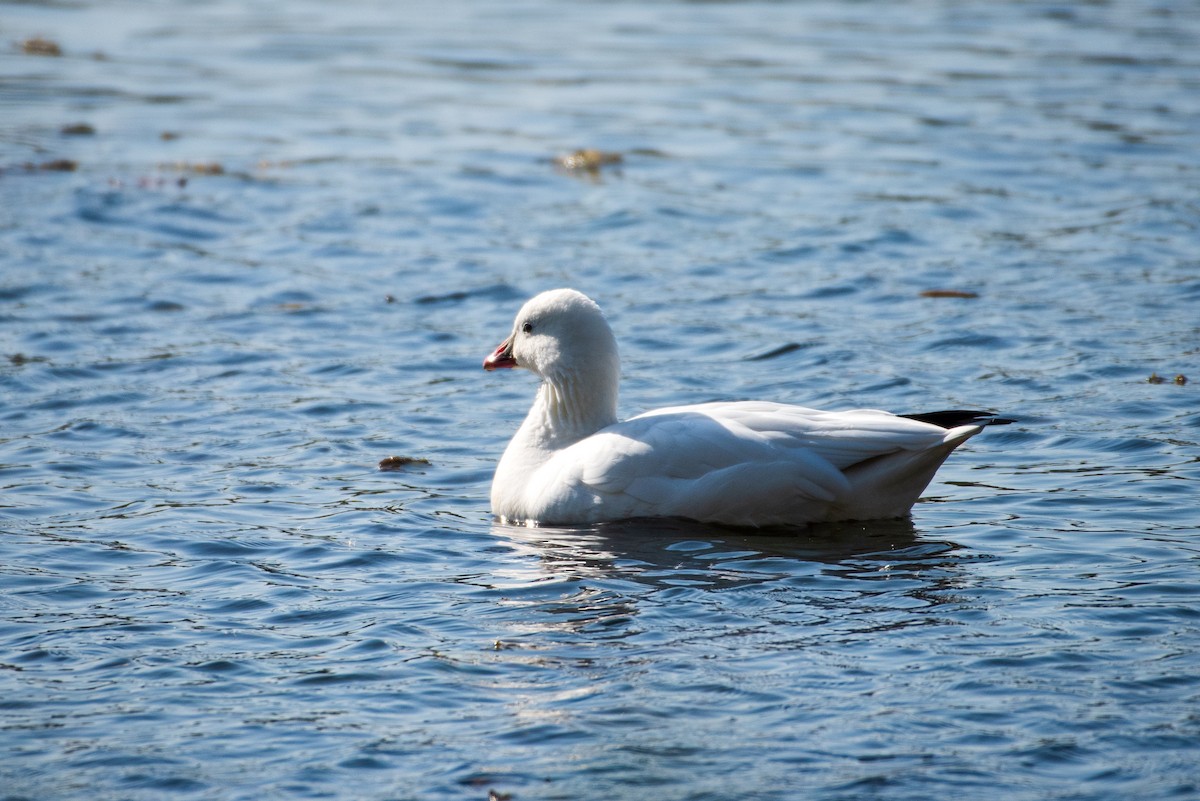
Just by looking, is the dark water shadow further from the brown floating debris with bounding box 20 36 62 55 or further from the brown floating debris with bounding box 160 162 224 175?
the brown floating debris with bounding box 20 36 62 55

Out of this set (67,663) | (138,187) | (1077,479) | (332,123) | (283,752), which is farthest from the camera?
(332,123)

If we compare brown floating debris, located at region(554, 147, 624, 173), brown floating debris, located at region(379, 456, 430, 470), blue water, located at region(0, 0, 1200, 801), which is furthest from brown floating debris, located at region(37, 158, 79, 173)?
brown floating debris, located at region(379, 456, 430, 470)

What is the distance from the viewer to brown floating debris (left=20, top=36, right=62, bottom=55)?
2109 cm

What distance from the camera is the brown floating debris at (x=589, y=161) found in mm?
15531

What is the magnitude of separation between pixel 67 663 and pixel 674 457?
2.88 meters

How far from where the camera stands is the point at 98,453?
8.66 m

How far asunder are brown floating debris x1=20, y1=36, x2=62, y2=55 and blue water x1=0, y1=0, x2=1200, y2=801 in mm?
277

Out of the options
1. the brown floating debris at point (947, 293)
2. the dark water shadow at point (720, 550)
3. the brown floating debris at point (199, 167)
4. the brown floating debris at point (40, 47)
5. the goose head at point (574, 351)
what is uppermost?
the brown floating debris at point (40, 47)

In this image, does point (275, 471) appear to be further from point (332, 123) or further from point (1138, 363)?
point (332, 123)

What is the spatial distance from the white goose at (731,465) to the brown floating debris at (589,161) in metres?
7.88

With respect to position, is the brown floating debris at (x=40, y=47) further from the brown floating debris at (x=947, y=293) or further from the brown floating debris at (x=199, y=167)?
the brown floating debris at (x=947, y=293)

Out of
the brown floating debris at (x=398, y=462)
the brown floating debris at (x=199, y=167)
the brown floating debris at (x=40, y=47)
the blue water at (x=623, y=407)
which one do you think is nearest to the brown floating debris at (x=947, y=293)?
the blue water at (x=623, y=407)

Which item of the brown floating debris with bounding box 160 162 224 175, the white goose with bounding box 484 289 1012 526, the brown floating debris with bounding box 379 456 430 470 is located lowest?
the brown floating debris with bounding box 379 456 430 470

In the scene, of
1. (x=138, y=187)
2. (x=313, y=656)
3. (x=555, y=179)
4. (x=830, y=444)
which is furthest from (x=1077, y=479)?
(x=138, y=187)
